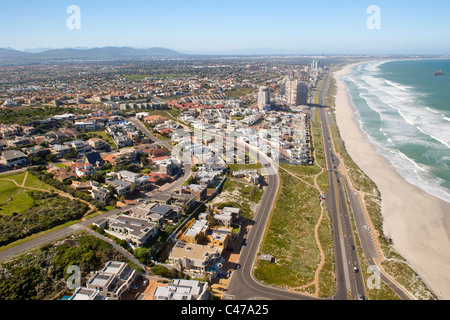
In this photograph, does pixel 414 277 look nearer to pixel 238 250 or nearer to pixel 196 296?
pixel 238 250

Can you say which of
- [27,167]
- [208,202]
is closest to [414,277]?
[208,202]

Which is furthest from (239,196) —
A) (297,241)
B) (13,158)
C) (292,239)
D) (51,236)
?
(13,158)

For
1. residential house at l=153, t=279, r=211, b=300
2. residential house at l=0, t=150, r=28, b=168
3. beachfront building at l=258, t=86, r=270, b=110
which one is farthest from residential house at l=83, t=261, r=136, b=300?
beachfront building at l=258, t=86, r=270, b=110

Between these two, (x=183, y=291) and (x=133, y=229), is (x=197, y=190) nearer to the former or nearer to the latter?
(x=133, y=229)

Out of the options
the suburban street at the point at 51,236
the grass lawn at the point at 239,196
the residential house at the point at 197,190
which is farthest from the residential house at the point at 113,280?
the residential house at the point at 197,190

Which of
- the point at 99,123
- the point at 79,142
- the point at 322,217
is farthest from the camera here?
the point at 99,123
